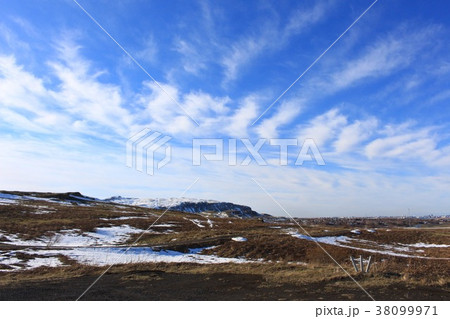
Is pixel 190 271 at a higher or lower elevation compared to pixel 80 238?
higher

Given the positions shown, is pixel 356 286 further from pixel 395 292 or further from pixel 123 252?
pixel 123 252

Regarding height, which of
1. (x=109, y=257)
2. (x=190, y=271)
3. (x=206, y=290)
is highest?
(x=206, y=290)

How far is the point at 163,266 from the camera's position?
25.8 meters

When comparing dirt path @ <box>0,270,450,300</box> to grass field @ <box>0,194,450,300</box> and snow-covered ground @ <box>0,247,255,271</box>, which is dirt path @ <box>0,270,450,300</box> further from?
snow-covered ground @ <box>0,247,255,271</box>

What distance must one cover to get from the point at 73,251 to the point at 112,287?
18771 mm

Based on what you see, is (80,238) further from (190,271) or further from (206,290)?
(206,290)

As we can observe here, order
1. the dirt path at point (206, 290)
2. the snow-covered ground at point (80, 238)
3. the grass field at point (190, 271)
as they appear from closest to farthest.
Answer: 1. the dirt path at point (206, 290)
2. the grass field at point (190, 271)
3. the snow-covered ground at point (80, 238)

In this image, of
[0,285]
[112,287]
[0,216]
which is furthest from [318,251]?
[0,216]

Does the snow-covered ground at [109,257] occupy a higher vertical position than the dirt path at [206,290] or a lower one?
lower

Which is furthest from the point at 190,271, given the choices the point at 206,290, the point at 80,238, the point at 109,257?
the point at 80,238

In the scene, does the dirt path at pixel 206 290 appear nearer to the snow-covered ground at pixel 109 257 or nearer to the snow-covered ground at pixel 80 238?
the snow-covered ground at pixel 109 257

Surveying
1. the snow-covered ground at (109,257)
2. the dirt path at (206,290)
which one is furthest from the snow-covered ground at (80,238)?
the dirt path at (206,290)
